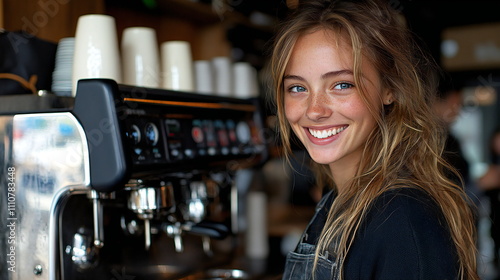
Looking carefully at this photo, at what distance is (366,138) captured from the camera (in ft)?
3.87

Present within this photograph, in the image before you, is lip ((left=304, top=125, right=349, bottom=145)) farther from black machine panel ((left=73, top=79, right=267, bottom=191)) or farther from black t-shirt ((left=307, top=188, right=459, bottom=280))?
black machine panel ((left=73, top=79, right=267, bottom=191))

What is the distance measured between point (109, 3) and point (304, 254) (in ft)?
3.67

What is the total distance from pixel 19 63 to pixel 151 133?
1.09 feet

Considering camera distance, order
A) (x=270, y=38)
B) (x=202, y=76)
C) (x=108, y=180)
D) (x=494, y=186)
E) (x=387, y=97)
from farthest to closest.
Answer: (x=494, y=186), (x=202, y=76), (x=270, y=38), (x=387, y=97), (x=108, y=180)

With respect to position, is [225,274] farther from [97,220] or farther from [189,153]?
[97,220]

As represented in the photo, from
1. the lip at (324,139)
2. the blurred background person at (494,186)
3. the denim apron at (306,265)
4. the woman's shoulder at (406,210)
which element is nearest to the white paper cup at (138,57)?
the lip at (324,139)

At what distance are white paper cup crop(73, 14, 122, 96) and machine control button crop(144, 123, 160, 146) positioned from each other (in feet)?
0.51

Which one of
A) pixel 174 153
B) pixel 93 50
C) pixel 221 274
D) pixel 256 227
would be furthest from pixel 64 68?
pixel 256 227

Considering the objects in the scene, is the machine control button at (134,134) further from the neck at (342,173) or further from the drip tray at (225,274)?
the drip tray at (225,274)

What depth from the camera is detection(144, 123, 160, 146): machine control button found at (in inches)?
48.8

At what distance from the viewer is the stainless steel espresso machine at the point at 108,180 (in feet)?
3.60

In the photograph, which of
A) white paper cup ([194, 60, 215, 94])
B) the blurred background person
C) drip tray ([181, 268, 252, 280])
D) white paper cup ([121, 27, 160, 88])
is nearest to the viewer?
white paper cup ([121, 27, 160, 88])

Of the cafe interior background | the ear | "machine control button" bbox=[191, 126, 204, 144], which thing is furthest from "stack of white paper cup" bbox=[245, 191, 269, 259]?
the ear

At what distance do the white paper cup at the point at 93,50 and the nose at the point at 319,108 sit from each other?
18.9 inches
